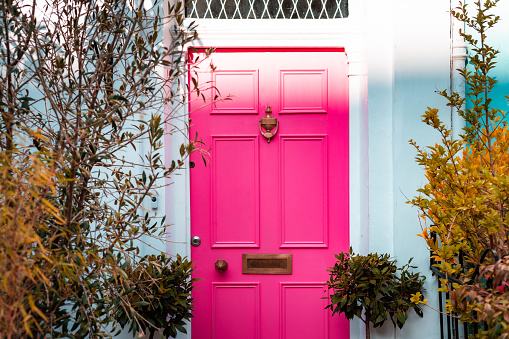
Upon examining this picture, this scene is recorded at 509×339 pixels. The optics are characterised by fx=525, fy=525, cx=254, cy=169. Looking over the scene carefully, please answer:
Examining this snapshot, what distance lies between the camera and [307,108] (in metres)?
3.94

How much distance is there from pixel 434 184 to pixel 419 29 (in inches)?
54.0

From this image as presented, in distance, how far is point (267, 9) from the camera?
3.98 m

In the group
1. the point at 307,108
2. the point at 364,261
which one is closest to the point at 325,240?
the point at 364,261

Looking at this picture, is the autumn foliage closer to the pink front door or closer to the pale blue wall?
the pale blue wall

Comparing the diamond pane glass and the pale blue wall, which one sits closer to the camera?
the pale blue wall

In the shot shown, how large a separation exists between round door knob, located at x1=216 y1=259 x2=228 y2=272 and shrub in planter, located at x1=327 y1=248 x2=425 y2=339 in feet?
2.58

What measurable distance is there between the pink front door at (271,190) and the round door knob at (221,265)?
0.04m

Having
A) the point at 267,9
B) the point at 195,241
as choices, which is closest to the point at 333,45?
the point at 267,9

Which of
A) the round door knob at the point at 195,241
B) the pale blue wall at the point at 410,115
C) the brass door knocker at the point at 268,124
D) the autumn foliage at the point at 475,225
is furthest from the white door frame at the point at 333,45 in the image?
the autumn foliage at the point at 475,225

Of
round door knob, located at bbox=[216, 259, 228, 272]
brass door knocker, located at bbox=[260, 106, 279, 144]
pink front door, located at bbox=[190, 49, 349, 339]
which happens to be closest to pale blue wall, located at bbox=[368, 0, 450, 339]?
pink front door, located at bbox=[190, 49, 349, 339]

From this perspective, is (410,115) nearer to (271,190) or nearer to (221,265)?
(271,190)

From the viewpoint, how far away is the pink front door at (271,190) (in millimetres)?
3902

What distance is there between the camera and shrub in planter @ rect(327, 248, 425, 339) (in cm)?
342

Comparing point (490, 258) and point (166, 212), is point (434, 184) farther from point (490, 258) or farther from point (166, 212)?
point (166, 212)
